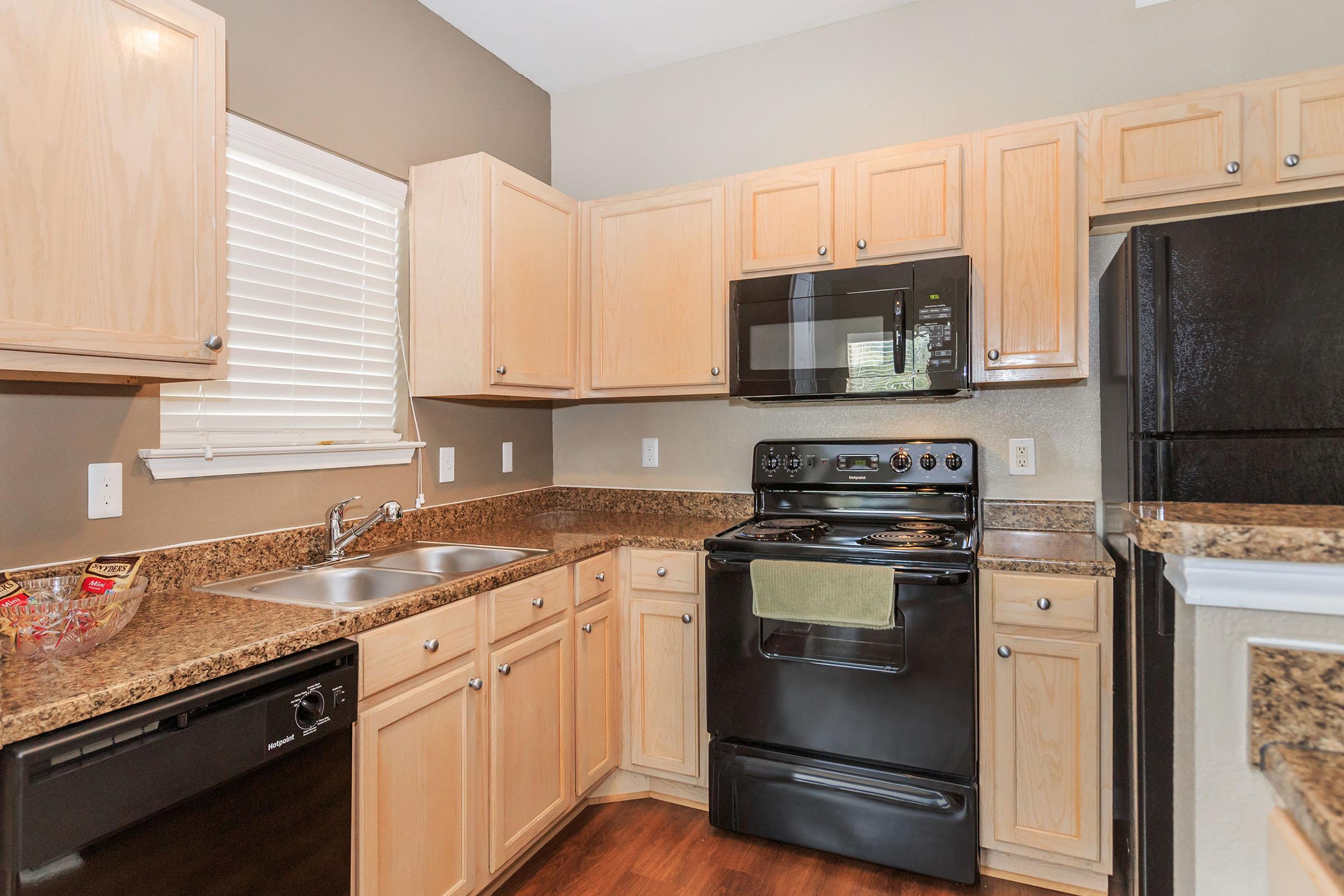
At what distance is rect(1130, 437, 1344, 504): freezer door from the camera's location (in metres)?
1.59

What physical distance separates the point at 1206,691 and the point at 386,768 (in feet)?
4.71

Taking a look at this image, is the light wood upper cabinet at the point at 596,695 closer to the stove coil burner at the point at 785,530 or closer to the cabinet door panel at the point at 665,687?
the cabinet door panel at the point at 665,687

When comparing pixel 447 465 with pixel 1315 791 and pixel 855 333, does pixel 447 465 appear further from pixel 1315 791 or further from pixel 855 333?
pixel 1315 791

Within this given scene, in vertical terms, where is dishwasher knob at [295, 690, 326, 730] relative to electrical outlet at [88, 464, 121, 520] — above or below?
below

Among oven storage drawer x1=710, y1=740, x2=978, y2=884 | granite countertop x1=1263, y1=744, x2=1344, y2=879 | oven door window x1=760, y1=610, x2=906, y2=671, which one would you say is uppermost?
granite countertop x1=1263, y1=744, x2=1344, y2=879

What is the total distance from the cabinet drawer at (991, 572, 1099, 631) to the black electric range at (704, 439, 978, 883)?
0.09 m

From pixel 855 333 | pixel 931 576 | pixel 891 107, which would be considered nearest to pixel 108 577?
pixel 931 576

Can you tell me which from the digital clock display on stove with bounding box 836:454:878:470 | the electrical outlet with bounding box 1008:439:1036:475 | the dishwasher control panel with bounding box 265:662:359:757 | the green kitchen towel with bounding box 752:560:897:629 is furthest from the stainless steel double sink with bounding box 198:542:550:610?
the electrical outlet with bounding box 1008:439:1036:475

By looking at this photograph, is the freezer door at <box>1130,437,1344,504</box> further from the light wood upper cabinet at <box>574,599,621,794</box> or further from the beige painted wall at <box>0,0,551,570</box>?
the beige painted wall at <box>0,0,551,570</box>

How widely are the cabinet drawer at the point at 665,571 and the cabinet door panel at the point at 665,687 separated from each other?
0.05 m

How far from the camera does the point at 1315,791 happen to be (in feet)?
1.98

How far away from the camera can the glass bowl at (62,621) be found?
1.13 m

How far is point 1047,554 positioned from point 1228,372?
61 centimetres

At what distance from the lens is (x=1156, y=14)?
224cm
